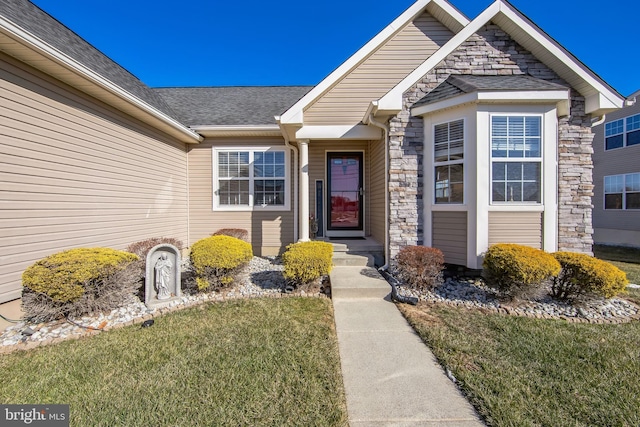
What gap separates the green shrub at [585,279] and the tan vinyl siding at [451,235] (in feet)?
4.58

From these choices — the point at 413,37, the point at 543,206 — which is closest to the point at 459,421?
the point at 543,206

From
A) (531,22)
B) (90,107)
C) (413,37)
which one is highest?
(413,37)

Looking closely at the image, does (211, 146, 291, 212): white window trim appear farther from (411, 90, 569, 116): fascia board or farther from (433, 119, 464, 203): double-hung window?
(411, 90, 569, 116): fascia board

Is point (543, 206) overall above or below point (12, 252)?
above

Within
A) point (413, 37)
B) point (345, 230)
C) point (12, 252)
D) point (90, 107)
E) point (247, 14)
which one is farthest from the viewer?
point (247, 14)

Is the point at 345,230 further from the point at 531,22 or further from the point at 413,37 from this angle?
the point at 531,22

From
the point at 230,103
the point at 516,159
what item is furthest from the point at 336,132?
the point at 230,103

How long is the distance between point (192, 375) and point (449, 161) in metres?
5.36

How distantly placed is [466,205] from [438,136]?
151 centimetres

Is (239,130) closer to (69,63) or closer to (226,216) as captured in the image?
(226,216)

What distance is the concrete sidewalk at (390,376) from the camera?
6.97ft

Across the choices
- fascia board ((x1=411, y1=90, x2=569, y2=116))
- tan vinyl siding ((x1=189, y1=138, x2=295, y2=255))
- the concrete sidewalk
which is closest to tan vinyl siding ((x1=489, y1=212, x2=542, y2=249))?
fascia board ((x1=411, y1=90, x2=569, y2=116))

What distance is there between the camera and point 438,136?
5.49 m

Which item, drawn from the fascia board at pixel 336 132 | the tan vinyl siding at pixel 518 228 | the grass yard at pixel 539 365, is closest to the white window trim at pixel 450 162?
the tan vinyl siding at pixel 518 228
